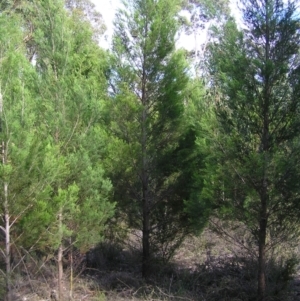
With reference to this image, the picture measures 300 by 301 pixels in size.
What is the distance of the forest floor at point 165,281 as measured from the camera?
8.05 meters

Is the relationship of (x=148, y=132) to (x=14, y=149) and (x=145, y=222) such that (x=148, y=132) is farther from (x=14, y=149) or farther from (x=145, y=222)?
(x=14, y=149)

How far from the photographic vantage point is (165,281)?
9023mm

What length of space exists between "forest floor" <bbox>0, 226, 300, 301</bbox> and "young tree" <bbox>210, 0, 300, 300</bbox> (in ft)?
2.82

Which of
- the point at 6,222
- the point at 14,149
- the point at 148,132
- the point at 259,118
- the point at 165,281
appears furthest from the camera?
the point at 148,132

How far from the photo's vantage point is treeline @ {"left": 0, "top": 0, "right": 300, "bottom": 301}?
6.87m

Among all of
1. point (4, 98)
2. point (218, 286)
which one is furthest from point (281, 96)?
point (4, 98)

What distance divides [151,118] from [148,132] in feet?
1.00

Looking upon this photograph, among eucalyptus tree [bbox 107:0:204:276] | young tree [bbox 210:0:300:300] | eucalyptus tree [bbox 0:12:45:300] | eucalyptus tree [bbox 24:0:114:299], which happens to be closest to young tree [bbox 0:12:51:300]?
eucalyptus tree [bbox 0:12:45:300]

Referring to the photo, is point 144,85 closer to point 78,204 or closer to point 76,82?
point 76,82

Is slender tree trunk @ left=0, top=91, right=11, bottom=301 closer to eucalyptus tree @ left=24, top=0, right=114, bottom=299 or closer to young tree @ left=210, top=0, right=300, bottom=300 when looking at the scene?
eucalyptus tree @ left=24, top=0, right=114, bottom=299

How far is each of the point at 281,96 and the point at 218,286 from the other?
12.9 feet

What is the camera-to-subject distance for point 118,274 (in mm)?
9273

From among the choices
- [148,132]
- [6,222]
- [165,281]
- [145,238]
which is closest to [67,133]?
[6,222]

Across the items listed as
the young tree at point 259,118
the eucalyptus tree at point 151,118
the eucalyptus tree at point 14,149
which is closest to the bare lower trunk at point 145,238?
the eucalyptus tree at point 151,118
